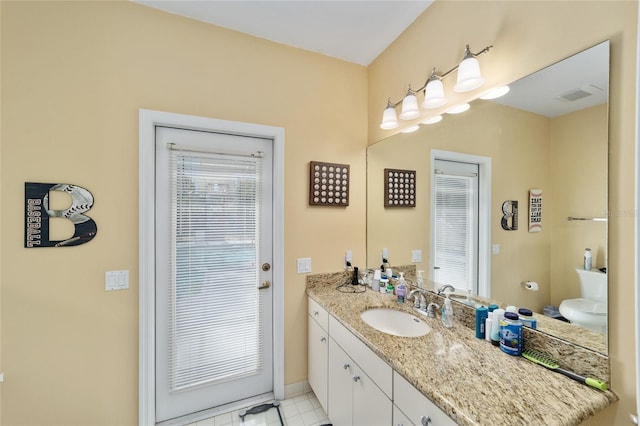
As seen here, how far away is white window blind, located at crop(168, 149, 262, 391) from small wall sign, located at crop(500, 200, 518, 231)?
1.56 metres

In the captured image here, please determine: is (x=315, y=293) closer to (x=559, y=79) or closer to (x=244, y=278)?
(x=244, y=278)

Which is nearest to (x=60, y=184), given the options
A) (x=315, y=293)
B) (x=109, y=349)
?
(x=109, y=349)

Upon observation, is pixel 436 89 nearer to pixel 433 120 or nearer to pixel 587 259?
pixel 433 120

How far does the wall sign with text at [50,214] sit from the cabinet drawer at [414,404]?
5.98 feet

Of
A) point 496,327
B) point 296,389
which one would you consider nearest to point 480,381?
point 496,327

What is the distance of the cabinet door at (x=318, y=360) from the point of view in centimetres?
170

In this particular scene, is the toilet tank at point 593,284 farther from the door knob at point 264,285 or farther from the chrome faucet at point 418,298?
the door knob at point 264,285

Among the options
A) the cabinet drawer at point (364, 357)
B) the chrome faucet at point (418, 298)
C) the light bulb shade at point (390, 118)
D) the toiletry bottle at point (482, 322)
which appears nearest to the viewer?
the cabinet drawer at point (364, 357)

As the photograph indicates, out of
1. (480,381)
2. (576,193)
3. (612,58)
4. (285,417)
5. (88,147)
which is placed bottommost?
(285,417)

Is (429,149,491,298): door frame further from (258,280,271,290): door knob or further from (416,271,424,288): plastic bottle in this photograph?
(258,280,271,290): door knob

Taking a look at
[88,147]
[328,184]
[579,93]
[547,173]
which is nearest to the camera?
[579,93]

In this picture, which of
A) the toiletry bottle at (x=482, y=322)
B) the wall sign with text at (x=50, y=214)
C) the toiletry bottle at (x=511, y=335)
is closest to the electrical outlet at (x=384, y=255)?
the toiletry bottle at (x=482, y=322)

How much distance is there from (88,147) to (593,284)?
254cm

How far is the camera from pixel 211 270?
1815 millimetres
